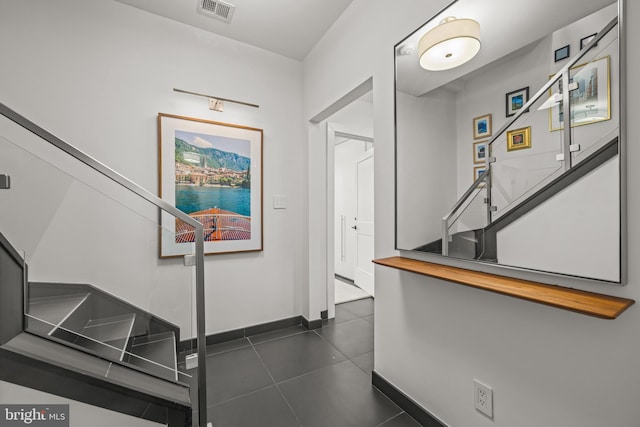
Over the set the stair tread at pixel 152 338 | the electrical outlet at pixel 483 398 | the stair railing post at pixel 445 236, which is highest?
the stair railing post at pixel 445 236

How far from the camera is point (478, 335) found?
118 cm

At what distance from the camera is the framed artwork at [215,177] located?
2.16 metres

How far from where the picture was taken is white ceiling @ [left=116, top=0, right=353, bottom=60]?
2.03 metres

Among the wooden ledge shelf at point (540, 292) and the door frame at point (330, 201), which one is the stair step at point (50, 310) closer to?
the wooden ledge shelf at point (540, 292)

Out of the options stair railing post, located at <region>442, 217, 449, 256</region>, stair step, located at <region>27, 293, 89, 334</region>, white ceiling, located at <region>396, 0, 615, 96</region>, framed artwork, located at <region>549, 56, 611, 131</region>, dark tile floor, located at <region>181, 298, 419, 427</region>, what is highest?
white ceiling, located at <region>396, 0, 615, 96</region>

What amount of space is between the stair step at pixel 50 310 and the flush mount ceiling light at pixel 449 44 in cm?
215

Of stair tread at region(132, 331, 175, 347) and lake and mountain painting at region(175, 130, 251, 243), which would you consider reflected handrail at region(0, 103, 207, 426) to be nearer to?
stair tread at region(132, 331, 175, 347)

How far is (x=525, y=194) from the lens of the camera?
1000 millimetres

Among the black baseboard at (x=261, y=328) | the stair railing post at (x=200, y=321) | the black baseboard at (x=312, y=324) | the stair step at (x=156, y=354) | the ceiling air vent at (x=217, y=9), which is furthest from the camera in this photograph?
the black baseboard at (x=312, y=324)

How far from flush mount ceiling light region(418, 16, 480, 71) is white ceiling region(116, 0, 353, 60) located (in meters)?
1.07

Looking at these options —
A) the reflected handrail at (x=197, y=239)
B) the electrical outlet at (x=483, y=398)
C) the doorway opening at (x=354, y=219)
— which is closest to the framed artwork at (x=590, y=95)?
the electrical outlet at (x=483, y=398)

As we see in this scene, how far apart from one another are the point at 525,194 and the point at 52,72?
298 centimetres

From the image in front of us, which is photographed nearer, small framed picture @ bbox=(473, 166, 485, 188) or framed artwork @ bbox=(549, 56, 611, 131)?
framed artwork @ bbox=(549, 56, 611, 131)

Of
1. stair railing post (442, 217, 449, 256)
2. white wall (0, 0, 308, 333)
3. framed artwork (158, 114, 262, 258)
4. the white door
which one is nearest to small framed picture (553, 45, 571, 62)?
stair railing post (442, 217, 449, 256)
